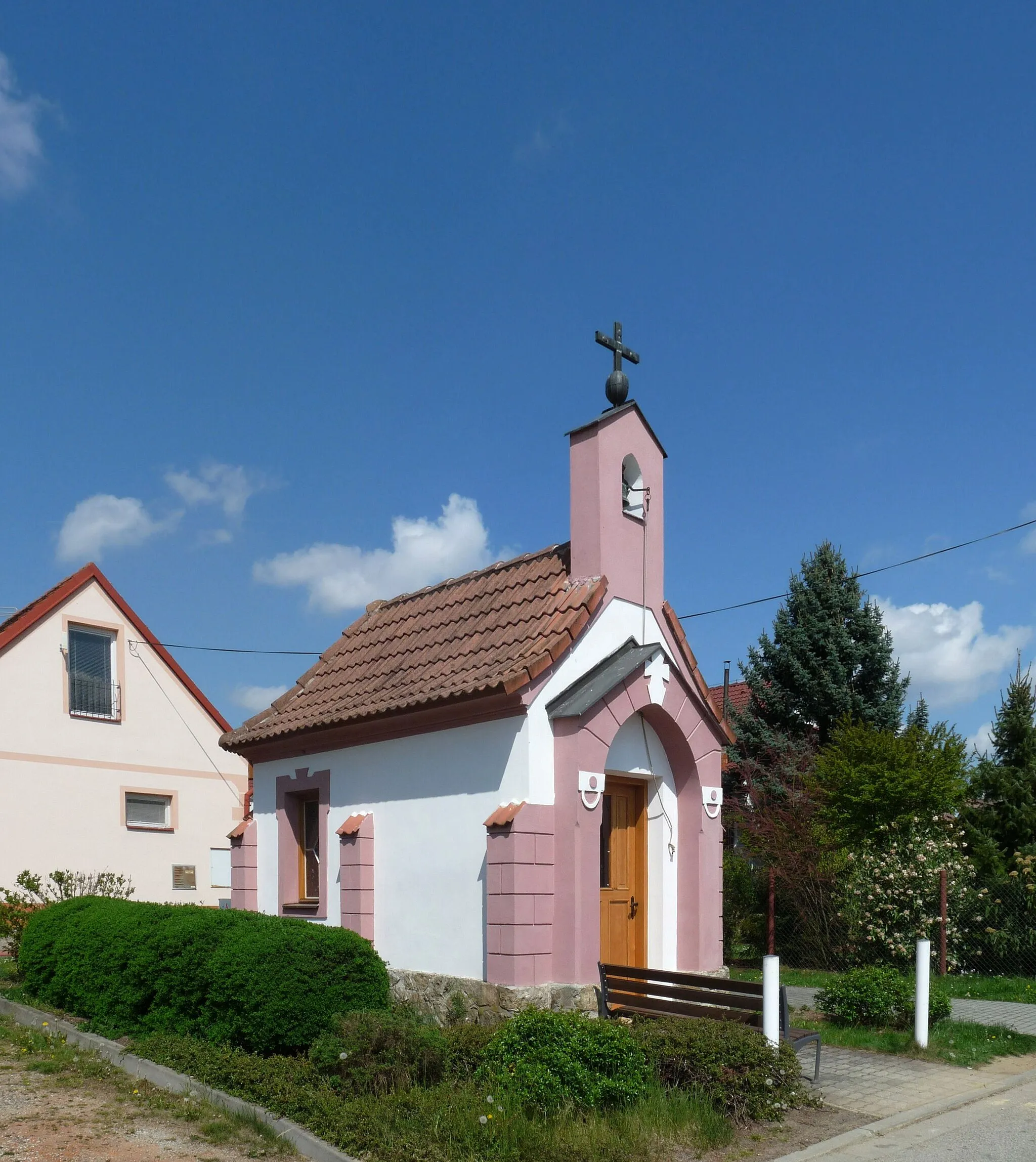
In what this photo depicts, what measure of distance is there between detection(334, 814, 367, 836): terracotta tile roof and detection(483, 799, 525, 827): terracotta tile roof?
2.16m

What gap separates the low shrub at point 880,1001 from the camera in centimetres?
1127

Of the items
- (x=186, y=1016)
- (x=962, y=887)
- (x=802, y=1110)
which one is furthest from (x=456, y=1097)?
(x=962, y=887)

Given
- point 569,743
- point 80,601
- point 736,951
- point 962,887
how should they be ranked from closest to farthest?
point 569,743 → point 962,887 → point 736,951 → point 80,601

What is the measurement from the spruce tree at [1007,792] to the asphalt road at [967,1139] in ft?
31.6

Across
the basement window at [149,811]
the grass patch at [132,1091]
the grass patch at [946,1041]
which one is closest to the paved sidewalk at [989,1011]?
the grass patch at [946,1041]

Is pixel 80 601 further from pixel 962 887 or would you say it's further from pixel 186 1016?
pixel 962 887

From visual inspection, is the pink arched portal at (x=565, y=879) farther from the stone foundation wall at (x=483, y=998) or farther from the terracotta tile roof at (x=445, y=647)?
the terracotta tile roof at (x=445, y=647)

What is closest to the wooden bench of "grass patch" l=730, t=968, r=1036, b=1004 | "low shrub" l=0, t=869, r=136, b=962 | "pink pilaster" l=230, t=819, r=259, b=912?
"grass patch" l=730, t=968, r=1036, b=1004

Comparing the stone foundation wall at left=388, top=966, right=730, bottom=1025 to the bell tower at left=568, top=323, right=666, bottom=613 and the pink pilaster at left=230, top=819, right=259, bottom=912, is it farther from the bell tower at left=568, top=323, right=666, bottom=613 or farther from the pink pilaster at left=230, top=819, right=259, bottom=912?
the bell tower at left=568, top=323, right=666, bottom=613

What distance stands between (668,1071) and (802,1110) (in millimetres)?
1076

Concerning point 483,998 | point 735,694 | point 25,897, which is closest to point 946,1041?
point 483,998

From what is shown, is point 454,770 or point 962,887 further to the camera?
point 962,887

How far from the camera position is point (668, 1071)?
8.11 metres

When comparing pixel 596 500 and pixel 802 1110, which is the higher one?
pixel 596 500
